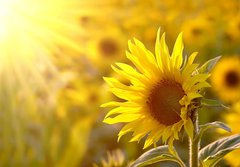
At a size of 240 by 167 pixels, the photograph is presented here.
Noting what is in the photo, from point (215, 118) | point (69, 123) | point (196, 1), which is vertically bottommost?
point (215, 118)

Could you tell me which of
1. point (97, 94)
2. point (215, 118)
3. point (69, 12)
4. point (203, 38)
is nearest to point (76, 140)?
Result: point (97, 94)

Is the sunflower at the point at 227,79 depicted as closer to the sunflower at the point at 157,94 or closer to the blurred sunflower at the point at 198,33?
the blurred sunflower at the point at 198,33

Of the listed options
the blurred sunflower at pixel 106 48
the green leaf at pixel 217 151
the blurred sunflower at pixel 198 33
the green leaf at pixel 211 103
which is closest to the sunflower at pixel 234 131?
the green leaf at pixel 217 151

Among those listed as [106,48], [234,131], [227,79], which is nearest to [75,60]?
[106,48]

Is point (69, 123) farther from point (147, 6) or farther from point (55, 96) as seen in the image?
point (147, 6)

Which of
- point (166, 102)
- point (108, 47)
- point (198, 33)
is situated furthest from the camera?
point (198, 33)

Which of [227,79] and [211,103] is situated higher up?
[211,103]

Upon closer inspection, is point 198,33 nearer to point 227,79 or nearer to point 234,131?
point 227,79
